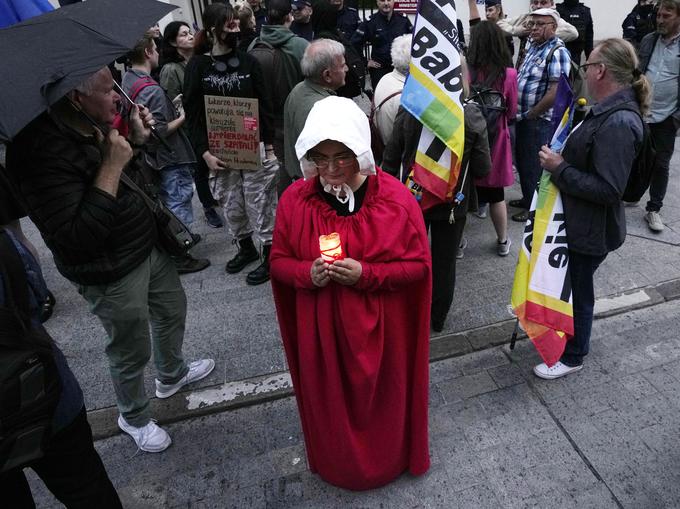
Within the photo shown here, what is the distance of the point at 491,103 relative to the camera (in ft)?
12.5

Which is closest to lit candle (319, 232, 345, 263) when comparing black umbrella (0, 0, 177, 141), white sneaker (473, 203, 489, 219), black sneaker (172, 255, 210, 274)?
black umbrella (0, 0, 177, 141)

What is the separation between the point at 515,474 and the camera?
2484 millimetres

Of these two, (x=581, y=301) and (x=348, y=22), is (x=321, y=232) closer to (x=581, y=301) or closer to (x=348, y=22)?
(x=581, y=301)

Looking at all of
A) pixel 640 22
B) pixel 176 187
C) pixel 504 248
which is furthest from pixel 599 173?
pixel 640 22

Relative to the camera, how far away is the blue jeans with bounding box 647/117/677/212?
14.9 feet

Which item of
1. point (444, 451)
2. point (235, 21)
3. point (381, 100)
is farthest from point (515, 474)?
point (235, 21)

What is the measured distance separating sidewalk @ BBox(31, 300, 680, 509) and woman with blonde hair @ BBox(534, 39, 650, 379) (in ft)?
2.43

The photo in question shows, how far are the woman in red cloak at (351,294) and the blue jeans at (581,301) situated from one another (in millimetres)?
1255

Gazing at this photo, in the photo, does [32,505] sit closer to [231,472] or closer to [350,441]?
[231,472]

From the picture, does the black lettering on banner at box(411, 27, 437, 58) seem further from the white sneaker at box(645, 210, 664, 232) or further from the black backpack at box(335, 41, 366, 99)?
the white sneaker at box(645, 210, 664, 232)

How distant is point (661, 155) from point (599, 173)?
9.32 feet

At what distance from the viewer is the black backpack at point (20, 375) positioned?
4.63 ft

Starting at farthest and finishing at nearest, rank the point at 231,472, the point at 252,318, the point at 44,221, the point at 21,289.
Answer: the point at 252,318 < the point at 231,472 < the point at 44,221 < the point at 21,289

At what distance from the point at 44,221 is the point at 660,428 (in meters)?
3.24
